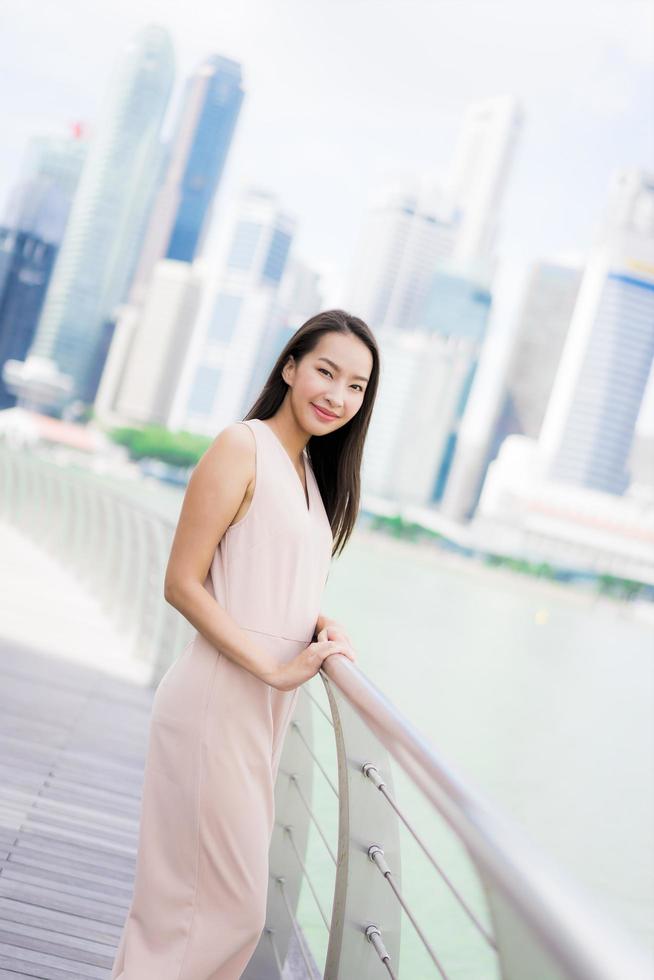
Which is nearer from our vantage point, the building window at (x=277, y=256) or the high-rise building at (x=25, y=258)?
the high-rise building at (x=25, y=258)

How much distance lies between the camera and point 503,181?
13412cm

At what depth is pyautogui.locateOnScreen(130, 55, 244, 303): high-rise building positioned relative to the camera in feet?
368

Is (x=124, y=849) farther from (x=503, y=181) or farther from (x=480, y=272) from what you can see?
(x=503, y=181)

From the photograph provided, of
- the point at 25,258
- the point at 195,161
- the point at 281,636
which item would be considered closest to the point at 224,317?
the point at 195,161

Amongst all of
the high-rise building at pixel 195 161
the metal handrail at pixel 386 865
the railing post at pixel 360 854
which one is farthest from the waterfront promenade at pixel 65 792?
the high-rise building at pixel 195 161

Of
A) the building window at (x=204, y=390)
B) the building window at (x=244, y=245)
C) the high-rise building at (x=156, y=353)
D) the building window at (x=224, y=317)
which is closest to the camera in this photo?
the high-rise building at (x=156, y=353)

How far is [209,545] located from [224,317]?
339 ft

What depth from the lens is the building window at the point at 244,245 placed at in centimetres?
10916

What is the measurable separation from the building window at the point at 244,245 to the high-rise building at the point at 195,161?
499 centimetres

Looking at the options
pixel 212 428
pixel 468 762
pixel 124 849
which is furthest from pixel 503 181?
pixel 124 849

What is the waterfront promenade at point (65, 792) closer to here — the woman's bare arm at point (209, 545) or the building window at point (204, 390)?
the woman's bare arm at point (209, 545)

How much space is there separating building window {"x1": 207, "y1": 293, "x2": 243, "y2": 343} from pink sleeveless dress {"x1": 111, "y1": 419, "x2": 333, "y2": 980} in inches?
3968

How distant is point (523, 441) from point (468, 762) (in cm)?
8666

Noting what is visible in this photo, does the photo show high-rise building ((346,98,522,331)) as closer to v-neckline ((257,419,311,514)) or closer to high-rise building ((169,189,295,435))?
high-rise building ((169,189,295,435))
